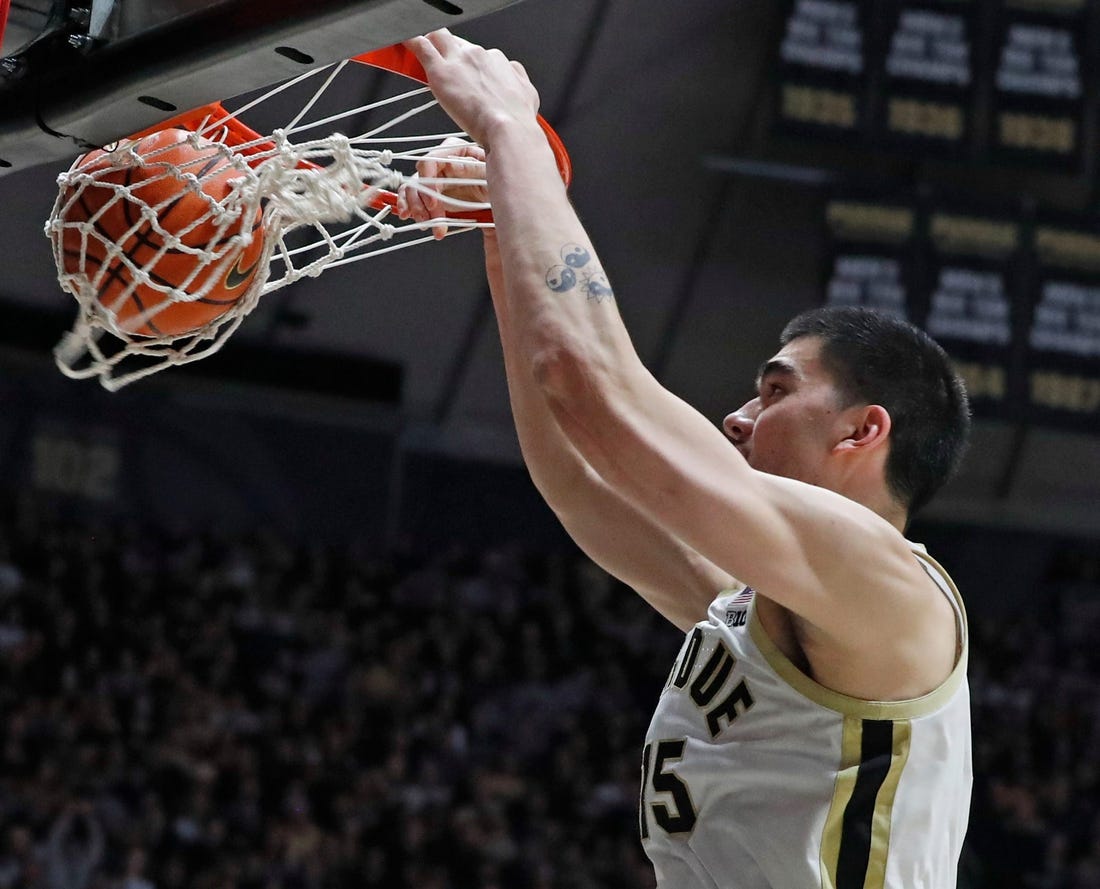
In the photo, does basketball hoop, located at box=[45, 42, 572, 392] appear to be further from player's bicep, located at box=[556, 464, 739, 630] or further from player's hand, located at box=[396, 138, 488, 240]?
player's bicep, located at box=[556, 464, 739, 630]

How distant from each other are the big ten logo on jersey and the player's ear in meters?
0.32

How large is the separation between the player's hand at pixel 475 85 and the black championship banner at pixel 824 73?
6.68 meters

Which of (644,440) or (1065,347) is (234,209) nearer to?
(644,440)

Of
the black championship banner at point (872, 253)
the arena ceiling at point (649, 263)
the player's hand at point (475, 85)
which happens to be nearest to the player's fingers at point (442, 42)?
the player's hand at point (475, 85)

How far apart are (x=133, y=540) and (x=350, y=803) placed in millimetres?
3085

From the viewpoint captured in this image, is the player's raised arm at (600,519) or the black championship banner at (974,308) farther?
the black championship banner at (974,308)

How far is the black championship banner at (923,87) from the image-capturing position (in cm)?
851

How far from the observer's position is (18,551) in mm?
10086

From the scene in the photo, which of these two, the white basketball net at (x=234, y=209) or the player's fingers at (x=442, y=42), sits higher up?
the player's fingers at (x=442, y=42)

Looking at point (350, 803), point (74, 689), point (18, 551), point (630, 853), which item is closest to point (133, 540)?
point (18, 551)

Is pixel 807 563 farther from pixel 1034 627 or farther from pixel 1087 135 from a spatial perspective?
pixel 1034 627

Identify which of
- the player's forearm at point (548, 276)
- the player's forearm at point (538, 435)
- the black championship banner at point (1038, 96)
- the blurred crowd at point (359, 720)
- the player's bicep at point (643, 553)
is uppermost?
the player's forearm at point (548, 276)

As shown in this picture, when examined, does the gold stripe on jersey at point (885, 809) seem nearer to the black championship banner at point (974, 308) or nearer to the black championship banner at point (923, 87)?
the black championship banner at point (974, 308)

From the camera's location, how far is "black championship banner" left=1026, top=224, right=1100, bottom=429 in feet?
27.6
